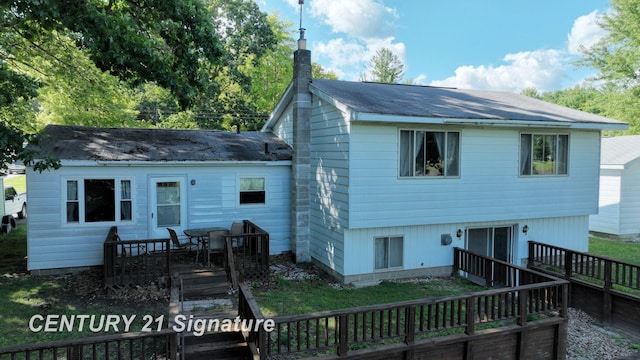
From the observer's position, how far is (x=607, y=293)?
8422 millimetres

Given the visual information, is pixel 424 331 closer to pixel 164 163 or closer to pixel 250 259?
pixel 250 259

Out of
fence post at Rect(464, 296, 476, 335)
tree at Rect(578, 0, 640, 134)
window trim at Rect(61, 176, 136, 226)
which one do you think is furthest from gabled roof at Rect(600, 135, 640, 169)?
window trim at Rect(61, 176, 136, 226)

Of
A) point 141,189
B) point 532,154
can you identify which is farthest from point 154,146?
point 532,154

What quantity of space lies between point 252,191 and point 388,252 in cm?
434

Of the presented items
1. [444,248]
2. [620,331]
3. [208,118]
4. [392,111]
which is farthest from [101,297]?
[208,118]

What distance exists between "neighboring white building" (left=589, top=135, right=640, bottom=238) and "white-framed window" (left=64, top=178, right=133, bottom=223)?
17318 mm

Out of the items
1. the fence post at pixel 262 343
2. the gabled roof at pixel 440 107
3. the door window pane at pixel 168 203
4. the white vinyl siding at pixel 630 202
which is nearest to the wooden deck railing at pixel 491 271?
the gabled roof at pixel 440 107

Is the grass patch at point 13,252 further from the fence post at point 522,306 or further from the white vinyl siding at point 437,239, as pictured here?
the fence post at point 522,306

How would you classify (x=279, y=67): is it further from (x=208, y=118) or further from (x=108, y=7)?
(x=108, y=7)

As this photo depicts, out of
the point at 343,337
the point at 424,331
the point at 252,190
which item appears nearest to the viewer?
the point at 343,337

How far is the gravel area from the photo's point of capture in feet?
22.6

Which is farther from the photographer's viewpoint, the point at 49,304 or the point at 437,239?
the point at 437,239

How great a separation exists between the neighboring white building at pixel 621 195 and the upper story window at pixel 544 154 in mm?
6552

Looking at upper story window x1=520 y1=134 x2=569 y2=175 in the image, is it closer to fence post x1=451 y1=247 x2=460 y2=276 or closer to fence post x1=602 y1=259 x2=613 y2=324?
fence post x1=451 y1=247 x2=460 y2=276
